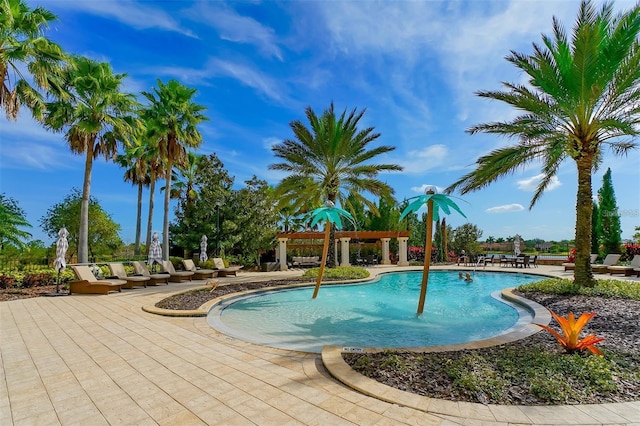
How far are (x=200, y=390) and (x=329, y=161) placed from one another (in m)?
14.5

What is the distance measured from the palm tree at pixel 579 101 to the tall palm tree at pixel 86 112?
16.7 m

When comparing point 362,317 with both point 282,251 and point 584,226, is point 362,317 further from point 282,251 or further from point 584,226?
point 282,251

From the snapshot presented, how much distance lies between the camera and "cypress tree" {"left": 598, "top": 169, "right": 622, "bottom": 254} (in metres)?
19.7

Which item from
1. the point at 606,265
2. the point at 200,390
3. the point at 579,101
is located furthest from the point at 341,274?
the point at 606,265

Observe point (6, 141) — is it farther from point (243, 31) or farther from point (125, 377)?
point (125, 377)

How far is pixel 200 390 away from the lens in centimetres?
363

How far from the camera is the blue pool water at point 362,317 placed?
253 inches

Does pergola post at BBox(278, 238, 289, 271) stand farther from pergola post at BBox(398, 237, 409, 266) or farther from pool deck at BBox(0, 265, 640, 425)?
pool deck at BBox(0, 265, 640, 425)

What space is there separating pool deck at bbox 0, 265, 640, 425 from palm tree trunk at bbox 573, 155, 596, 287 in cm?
819

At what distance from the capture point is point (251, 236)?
73.9ft

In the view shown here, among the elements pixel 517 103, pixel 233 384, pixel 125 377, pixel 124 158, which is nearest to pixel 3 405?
pixel 125 377

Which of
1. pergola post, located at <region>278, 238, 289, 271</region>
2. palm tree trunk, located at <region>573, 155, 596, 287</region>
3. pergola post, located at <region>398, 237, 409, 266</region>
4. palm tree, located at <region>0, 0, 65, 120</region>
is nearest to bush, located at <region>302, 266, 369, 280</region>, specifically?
pergola post, located at <region>278, 238, 289, 271</region>

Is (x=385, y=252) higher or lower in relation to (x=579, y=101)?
lower

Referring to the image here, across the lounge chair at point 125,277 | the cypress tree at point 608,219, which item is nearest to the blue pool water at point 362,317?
the lounge chair at point 125,277
